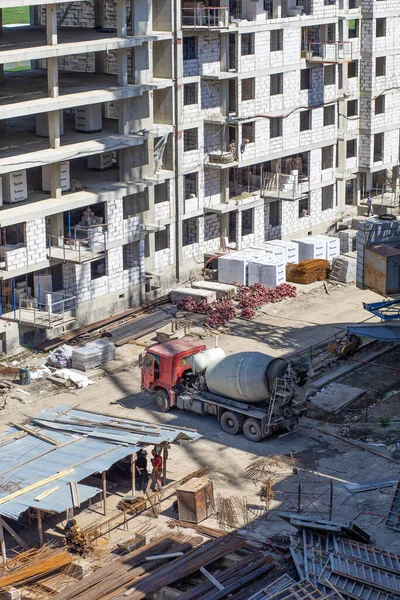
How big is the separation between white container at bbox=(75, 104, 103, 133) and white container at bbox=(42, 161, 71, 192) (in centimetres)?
311

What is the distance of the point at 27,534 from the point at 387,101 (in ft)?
148

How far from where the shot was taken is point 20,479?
121ft

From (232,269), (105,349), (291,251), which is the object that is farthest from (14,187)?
(291,251)

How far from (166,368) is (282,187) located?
23.9 metres

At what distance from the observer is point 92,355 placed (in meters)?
52.2

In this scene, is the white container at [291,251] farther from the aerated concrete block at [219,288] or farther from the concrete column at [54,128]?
the concrete column at [54,128]

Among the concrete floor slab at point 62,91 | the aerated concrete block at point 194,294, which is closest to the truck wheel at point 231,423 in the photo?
the aerated concrete block at point 194,294

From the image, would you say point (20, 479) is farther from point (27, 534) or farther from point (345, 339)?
point (345, 339)

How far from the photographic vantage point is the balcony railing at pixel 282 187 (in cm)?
6669

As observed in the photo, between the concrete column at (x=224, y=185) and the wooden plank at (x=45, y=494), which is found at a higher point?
the concrete column at (x=224, y=185)

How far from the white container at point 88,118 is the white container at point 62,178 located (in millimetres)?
3110

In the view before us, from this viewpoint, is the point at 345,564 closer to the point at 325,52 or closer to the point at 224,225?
the point at 224,225

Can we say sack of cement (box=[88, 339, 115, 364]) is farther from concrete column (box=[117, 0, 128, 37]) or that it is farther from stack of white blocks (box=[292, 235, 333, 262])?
stack of white blocks (box=[292, 235, 333, 262])

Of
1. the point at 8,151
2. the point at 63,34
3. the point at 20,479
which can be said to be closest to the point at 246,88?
the point at 63,34
